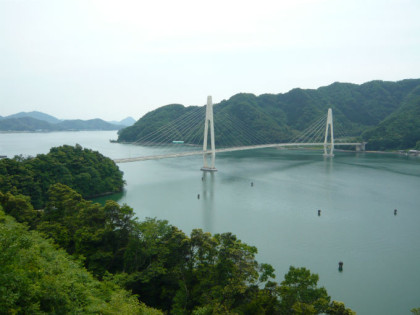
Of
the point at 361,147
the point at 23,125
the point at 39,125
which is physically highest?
the point at 39,125

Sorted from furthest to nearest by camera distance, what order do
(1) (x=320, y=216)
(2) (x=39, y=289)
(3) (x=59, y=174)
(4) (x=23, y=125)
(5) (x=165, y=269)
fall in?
(4) (x=23, y=125) < (3) (x=59, y=174) < (1) (x=320, y=216) < (5) (x=165, y=269) < (2) (x=39, y=289)

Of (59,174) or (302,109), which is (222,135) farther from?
(59,174)

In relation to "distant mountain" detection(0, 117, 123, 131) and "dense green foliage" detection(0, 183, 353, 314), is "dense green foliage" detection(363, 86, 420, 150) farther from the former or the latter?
"distant mountain" detection(0, 117, 123, 131)

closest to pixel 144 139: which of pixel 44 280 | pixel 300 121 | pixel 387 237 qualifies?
pixel 300 121


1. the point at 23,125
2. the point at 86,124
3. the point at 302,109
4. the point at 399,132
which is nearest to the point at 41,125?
the point at 23,125

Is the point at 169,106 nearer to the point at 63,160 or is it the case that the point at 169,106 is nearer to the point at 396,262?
the point at 63,160

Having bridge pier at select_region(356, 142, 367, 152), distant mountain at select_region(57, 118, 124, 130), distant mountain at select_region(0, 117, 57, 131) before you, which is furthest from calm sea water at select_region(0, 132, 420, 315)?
distant mountain at select_region(57, 118, 124, 130)
